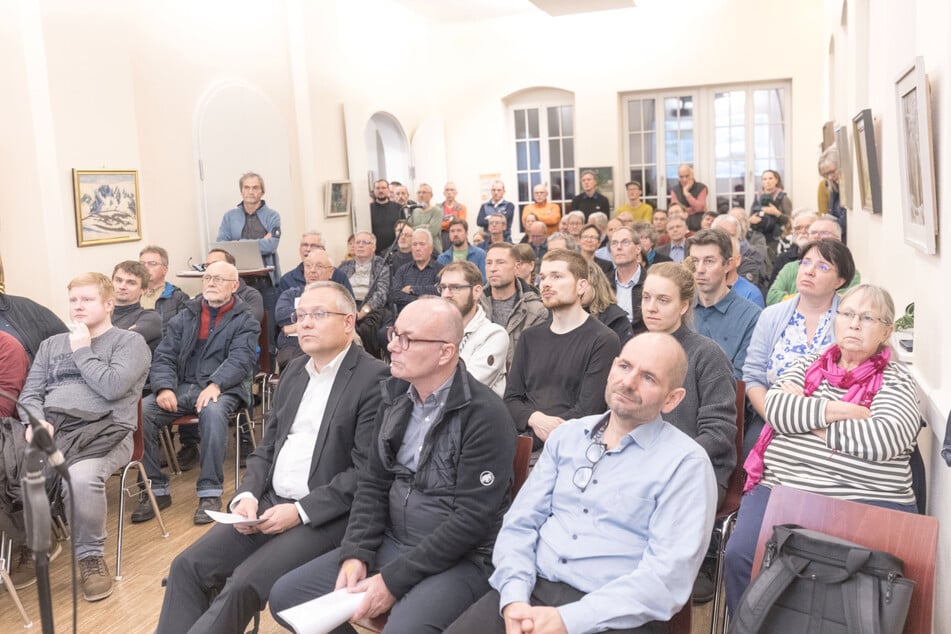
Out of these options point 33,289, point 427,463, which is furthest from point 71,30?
point 427,463

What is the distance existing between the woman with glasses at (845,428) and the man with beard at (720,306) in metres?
0.89

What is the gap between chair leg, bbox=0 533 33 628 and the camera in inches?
133

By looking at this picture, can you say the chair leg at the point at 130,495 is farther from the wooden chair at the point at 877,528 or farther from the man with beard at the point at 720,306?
the wooden chair at the point at 877,528

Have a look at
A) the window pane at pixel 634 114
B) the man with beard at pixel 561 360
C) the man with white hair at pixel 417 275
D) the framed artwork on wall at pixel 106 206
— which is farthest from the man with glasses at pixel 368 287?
the window pane at pixel 634 114

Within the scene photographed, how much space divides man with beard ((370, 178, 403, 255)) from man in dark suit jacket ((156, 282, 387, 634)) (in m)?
7.39

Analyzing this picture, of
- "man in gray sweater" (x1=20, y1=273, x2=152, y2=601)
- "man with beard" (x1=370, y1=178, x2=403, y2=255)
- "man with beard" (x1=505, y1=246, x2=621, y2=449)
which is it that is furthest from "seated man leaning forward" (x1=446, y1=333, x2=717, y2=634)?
"man with beard" (x1=370, y1=178, x2=403, y2=255)

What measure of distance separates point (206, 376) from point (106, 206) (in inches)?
86.6

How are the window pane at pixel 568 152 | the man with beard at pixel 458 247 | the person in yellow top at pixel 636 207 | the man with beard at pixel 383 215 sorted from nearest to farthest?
1. the man with beard at pixel 458 247
2. the man with beard at pixel 383 215
3. the person in yellow top at pixel 636 207
4. the window pane at pixel 568 152

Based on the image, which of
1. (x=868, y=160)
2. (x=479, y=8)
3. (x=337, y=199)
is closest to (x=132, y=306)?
(x=868, y=160)

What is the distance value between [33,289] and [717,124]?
9.42 meters

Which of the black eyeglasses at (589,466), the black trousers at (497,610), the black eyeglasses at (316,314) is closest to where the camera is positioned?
the black trousers at (497,610)

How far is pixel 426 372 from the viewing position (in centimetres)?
266

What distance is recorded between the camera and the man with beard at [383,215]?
1061 cm

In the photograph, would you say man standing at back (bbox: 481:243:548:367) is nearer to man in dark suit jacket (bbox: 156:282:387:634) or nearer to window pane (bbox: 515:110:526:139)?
man in dark suit jacket (bbox: 156:282:387:634)
